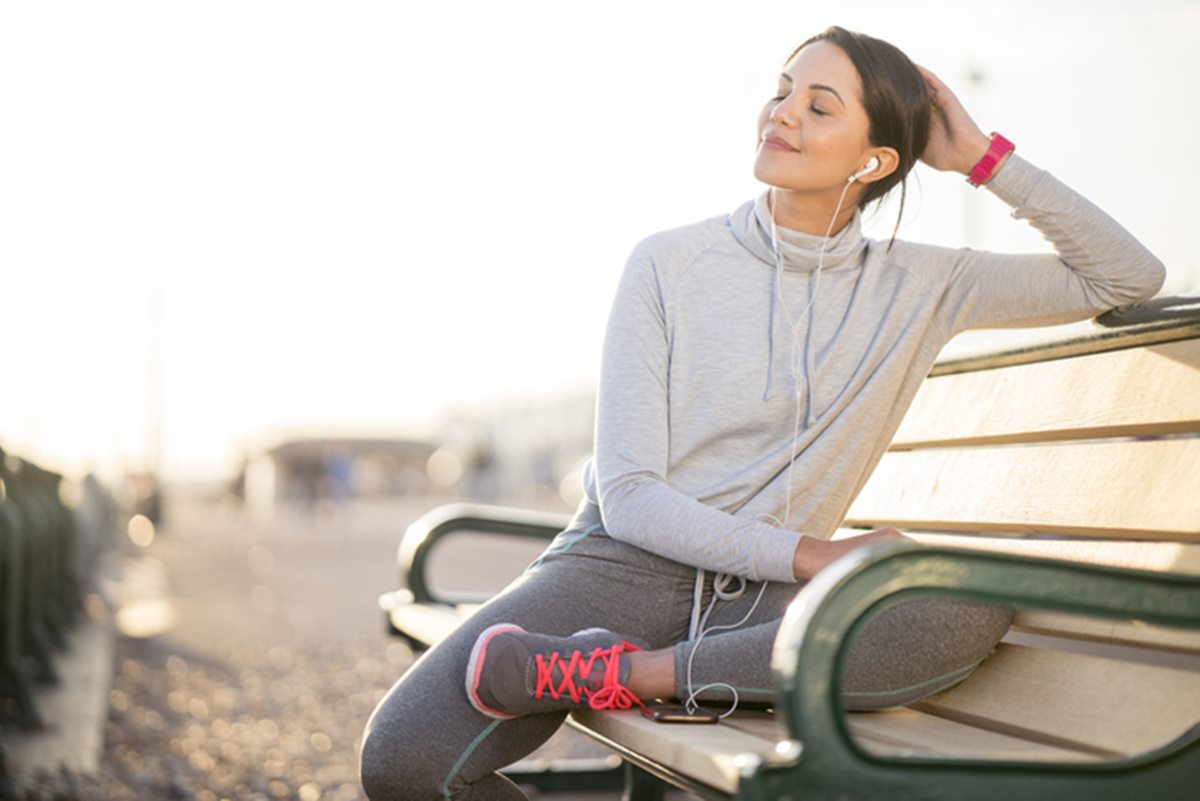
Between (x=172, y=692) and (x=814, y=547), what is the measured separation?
18.2ft

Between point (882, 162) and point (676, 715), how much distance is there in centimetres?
117

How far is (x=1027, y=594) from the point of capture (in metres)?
1.71

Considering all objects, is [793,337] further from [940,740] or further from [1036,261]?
[940,740]

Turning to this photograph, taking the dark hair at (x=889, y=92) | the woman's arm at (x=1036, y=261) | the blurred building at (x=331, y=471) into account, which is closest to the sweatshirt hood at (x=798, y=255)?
the dark hair at (x=889, y=92)

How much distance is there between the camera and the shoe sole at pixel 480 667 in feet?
7.48

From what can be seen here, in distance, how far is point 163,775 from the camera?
498 centimetres

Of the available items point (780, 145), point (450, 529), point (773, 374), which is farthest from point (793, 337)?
point (450, 529)

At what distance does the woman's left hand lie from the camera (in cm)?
270

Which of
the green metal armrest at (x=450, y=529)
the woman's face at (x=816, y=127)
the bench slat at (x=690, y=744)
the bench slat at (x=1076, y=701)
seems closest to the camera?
the bench slat at (x=690, y=744)

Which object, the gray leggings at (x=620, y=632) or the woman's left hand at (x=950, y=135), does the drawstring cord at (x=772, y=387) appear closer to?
the gray leggings at (x=620, y=632)

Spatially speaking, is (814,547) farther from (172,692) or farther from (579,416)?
(579,416)

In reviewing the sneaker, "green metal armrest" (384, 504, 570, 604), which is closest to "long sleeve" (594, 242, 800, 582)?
the sneaker

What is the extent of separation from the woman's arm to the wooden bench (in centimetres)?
6

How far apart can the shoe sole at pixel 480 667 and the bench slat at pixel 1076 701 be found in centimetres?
72
